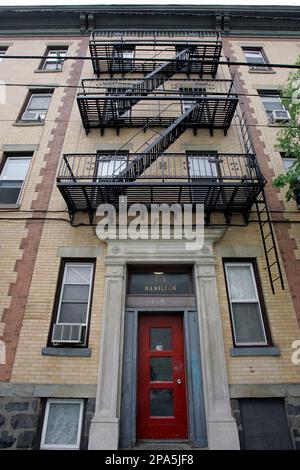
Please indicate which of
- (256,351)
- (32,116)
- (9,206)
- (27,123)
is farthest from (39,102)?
(256,351)

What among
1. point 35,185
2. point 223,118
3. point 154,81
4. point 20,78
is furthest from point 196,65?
point 35,185

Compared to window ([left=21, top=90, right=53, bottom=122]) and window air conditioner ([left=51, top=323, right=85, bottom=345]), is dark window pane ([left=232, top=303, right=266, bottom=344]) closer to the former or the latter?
window air conditioner ([left=51, top=323, right=85, bottom=345])

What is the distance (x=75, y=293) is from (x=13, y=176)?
4404 mm

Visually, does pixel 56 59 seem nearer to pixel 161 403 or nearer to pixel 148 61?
pixel 148 61

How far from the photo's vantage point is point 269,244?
754 cm

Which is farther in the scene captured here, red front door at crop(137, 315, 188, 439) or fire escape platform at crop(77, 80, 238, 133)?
fire escape platform at crop(77, 80, 238, 133)

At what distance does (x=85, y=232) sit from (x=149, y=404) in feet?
14.1

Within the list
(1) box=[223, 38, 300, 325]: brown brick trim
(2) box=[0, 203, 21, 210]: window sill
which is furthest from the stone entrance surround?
(2) box=[0, 203, 21, 210]: window sill

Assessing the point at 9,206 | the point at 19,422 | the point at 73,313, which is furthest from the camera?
the point at 9,206

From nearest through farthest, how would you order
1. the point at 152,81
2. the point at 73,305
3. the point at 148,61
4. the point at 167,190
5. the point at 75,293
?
1. the point at 73,305
2. the point at 75,293
3. the point at 167,190
4. the point at 152,81
5. the point at 148,61

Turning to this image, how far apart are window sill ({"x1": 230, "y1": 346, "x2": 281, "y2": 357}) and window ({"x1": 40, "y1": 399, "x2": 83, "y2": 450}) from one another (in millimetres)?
3352

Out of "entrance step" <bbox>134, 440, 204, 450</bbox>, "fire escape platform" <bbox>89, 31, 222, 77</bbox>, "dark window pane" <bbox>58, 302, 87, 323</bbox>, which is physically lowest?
"entrance step" <bbox>134, 440, 204, 450</bbox>

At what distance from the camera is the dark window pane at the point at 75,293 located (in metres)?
7.05

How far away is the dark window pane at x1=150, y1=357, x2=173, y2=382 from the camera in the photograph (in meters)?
6.31
